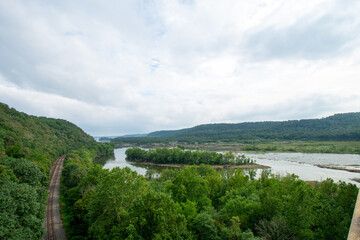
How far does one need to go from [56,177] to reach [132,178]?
43.1 m

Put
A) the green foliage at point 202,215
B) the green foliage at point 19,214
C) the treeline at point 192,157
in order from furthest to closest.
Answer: the treeline at point 192,157, the green foliage at point 202,215, the green foliage at point 19,214

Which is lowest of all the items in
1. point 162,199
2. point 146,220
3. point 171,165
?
point 171,165

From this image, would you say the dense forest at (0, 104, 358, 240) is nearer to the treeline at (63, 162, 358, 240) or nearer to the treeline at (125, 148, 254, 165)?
the treeline at (63, 162, 358, 240)

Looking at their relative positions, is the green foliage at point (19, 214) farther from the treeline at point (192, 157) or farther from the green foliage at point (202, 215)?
the treeline at point (192, 157)

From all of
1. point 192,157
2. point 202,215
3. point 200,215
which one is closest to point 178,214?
point 200,215

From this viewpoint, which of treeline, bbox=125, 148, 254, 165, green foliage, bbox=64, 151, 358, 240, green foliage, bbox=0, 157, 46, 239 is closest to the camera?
green foliage, bbox=0, 157, 46, 239

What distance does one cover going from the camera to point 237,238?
723 inches

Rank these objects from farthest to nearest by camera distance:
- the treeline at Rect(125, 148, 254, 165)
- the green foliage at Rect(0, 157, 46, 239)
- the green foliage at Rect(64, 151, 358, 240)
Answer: the treeline at Rect(125, 148, 254, 165) < the green foliage at Rect(64, 151, 358, 240) < the green foliage at Rect(0, 157, 46, 239)

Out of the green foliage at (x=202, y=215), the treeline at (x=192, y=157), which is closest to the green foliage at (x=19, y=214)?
the green foliage at (x=202, y=215)

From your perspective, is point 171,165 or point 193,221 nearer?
point 193,221

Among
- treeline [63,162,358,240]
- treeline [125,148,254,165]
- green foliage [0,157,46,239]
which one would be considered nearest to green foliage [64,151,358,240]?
treeline [63,162,358,240]

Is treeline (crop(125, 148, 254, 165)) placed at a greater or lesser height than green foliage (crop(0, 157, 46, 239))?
lesser

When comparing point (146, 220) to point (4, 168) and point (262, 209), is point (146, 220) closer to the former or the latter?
point (262, 209)

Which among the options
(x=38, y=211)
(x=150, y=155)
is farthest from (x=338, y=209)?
(x=150, y=155)
